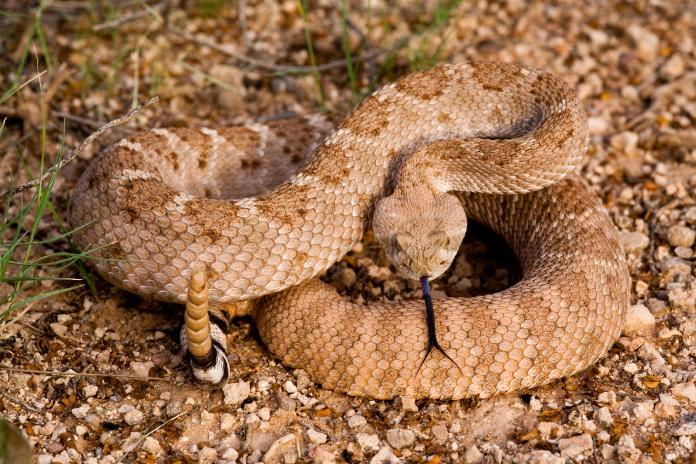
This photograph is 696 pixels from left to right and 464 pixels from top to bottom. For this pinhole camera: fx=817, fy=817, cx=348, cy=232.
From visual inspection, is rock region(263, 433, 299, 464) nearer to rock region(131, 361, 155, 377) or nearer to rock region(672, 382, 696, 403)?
rock region(131, 361, 155, 377)

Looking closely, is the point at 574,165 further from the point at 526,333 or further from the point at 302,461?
the point at 302,461

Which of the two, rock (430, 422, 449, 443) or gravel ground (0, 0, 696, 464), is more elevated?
gravel ground (0, 0, 696, 464)

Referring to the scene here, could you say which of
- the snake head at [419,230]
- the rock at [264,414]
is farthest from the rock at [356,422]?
the snake head at [419,230]

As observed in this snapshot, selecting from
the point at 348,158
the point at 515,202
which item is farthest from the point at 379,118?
the point at 515,202

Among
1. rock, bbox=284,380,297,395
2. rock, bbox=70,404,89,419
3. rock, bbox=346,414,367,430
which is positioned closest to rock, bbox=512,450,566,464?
rock, bbox=346,414,367,430

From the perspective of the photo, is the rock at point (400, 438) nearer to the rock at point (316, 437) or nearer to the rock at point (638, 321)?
the rock at point (316, 437)

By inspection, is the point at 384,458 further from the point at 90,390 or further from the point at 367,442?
the point at 90,390

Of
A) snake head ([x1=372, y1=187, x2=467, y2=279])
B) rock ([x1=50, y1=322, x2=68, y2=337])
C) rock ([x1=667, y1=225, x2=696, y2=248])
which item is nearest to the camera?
snake head ([x1=372, y1=187, x2=467, y2=279])
